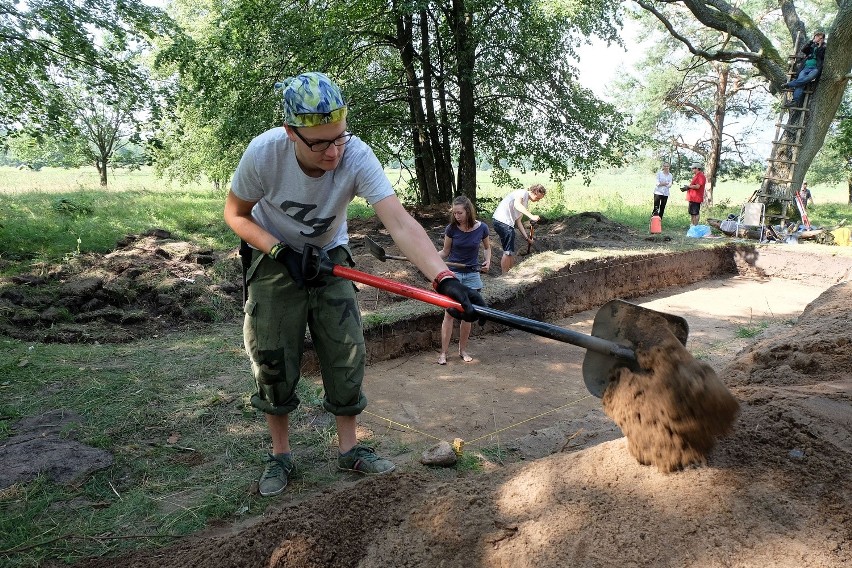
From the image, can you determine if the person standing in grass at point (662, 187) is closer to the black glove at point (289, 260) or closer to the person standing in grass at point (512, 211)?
the person standing in grass at point (512, 211)

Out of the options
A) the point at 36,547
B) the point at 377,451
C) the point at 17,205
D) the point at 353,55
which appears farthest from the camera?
the point at 353,55

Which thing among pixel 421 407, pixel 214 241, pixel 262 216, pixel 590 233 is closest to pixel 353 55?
pixel 214 241

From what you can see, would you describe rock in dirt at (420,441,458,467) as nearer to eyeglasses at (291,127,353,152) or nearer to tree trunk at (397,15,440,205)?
eyeglasses at (291,127,353,152)

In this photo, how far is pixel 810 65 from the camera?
562 inches

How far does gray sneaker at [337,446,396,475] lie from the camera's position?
3.20m

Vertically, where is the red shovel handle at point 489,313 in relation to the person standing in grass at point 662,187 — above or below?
below

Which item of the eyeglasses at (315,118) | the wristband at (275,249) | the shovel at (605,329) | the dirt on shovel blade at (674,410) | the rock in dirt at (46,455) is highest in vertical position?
the eyeglasses at (315,118)

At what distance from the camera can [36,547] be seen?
8.18 ft

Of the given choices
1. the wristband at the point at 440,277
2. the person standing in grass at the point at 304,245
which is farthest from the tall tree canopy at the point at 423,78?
the wristband at the point at 440,277

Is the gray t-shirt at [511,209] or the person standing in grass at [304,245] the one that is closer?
the person standing in grass at [304,245]

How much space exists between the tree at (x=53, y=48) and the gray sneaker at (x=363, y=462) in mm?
8360

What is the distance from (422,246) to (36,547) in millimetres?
2079

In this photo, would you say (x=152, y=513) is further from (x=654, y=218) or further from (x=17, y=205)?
(x=654, y=218)

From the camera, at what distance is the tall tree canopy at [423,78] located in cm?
1152
